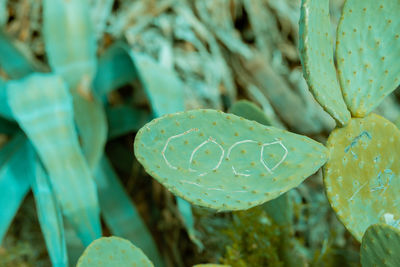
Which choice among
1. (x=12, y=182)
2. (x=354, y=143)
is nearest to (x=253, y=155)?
(x=354, y=143)

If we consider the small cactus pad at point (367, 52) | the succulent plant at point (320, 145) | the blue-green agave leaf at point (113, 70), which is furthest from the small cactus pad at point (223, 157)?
the blue-green agave leaf at point (113, 70)

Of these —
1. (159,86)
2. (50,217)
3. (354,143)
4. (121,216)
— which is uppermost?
(354,143)

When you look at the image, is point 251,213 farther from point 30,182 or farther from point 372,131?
point 30,182

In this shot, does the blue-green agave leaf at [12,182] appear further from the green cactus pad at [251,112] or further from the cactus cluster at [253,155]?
the green cactus pad at [251,112]

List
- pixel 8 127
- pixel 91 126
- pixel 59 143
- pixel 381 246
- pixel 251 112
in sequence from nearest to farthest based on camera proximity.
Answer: pixel 381 246 → pixel 251 112 → pixel 59 143 → pixel 91 126 → pixel 8 127

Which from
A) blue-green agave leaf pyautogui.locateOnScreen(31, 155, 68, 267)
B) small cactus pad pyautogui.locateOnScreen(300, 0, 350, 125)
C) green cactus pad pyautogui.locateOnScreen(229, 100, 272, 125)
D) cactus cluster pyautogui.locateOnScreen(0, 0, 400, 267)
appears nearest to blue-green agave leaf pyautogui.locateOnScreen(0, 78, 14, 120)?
cactus cluster pyautogui.locateOnScreen(0, 0, 400, 267)

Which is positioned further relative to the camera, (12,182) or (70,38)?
(70,38)

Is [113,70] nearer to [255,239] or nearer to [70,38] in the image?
[70,38]
